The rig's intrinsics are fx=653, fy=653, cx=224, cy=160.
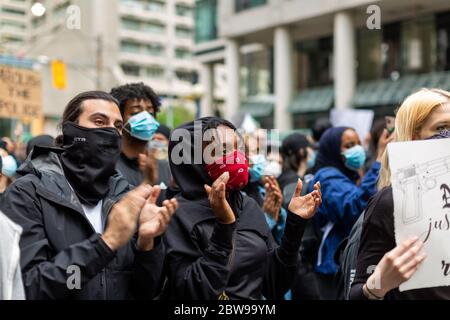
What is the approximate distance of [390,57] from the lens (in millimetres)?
30281

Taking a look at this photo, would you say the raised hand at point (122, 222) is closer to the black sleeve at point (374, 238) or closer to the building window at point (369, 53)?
the black sleeve at point (374, 238)

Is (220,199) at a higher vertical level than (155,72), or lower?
lower

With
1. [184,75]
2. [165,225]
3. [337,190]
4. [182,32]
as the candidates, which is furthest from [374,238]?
[182,32]

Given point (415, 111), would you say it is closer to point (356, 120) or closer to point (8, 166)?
point (8, 166)

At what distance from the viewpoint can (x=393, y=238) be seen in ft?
7.77

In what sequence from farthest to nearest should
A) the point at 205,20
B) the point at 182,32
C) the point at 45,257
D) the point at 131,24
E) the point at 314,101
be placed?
1. the point at 182,32
2. the point at 131,24
3. the point at 205,20
4. the point at 314,101
5. the point at 45,257

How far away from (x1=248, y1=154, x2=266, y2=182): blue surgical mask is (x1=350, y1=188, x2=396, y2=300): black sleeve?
2345 mm

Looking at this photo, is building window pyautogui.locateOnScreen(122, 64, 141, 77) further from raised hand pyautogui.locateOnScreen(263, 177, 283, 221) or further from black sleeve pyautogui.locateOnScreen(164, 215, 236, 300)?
black sleeve pyautogui.locateOnScreen(164, 215, 236, 300)

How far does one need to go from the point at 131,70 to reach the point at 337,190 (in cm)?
6692

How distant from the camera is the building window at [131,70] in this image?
228ft

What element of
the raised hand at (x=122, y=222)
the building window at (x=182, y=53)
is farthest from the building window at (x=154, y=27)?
the raised hand at (x=122, y=222)

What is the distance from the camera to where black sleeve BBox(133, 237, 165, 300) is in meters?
2.71

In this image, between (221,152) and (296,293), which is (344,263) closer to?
(221,152)

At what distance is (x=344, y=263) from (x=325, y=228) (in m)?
1.95
